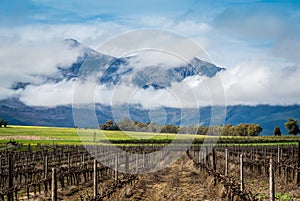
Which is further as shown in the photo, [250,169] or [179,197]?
[250,169]

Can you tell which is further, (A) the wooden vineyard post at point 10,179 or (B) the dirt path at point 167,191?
(B) the dirt path at point 167,191

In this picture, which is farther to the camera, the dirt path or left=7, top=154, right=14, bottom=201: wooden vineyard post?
the dirt path

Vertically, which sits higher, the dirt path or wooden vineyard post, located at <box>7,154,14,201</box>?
wooden vineyard post, located at <box>7,154,14,201</box>

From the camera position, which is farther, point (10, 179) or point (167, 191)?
point (167, 191)

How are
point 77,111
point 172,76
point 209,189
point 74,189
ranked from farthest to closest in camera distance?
point 172,76 < point 77,111 < point 74,189 < point 209,189

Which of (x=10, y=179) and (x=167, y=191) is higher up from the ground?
(x=10, y=179)

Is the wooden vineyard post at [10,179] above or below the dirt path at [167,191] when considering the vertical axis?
above

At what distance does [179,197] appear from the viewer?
17.4 metres

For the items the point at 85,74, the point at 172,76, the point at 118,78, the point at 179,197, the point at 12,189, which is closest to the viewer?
the point at 12,189

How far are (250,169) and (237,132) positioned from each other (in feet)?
341

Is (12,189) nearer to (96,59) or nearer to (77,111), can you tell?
(77,111)

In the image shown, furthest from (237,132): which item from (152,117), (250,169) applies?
(250,169)

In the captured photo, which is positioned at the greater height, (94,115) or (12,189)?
(94,115)

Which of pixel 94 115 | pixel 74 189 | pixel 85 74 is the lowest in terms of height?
pixel 74 189
